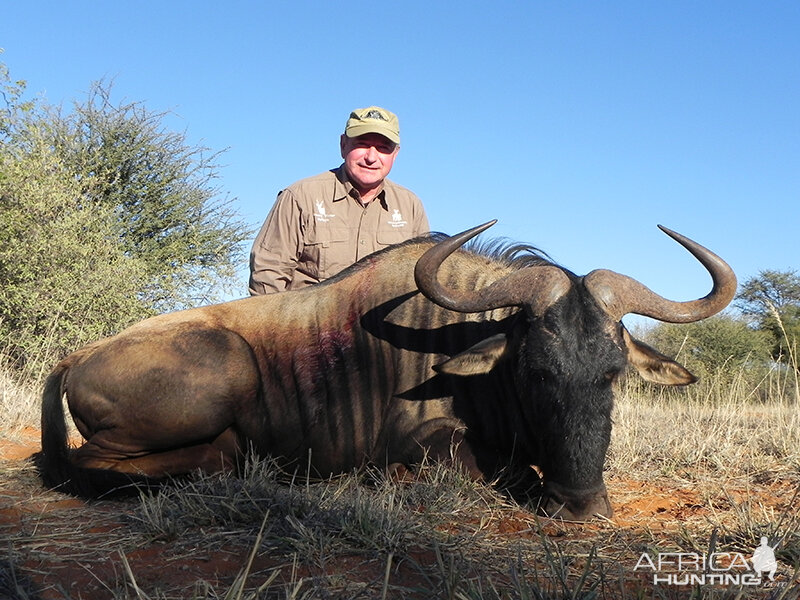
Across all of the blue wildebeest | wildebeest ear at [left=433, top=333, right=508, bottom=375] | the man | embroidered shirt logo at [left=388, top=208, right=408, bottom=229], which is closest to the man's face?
the man

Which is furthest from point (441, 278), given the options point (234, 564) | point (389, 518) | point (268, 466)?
point (234, 564)

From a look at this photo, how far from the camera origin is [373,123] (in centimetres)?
594

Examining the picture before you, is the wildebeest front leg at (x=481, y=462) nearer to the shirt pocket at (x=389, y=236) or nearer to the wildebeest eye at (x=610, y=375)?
the wildebeest eye at (x=610, y=375)

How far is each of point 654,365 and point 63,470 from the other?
10.2 ft

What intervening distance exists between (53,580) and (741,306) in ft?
72.6

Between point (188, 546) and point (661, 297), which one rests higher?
point (661, 297)

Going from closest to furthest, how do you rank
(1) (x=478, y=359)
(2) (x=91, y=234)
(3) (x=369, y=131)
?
(1) (x=478, y=359) < (3) (x=369, y=131) < (2) (x=91, y=234)

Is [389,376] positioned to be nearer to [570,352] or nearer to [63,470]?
[570,352]

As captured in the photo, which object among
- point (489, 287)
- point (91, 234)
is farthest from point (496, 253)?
point (91, 234)

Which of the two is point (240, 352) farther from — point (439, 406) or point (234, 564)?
point (234, 564)

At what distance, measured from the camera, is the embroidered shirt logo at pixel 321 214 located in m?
6.05

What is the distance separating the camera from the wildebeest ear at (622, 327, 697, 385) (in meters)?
3.94

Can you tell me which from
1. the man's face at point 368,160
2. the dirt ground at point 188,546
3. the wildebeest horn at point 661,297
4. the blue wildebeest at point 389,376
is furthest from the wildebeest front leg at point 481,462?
the man's face at point 368,160

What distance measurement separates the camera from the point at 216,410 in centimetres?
405
